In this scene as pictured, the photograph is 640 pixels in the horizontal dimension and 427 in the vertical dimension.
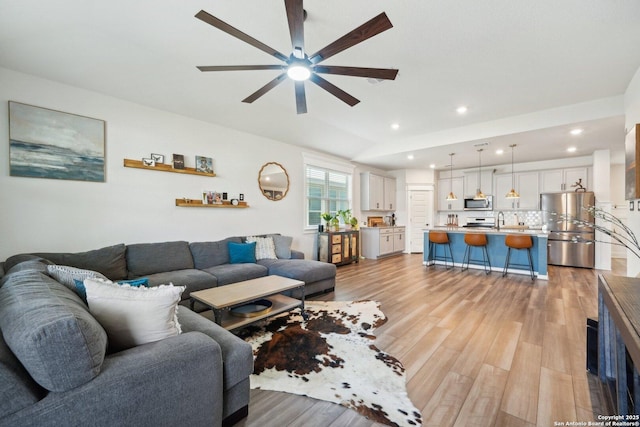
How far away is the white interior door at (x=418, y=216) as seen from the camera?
8.20 m

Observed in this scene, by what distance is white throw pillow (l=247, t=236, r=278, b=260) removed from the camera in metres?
4.37

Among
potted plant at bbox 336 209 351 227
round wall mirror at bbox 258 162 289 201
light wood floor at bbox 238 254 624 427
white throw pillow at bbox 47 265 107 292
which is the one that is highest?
round wall mirror at bbox 258 162 289 201

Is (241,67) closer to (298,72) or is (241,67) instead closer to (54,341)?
(298,72)

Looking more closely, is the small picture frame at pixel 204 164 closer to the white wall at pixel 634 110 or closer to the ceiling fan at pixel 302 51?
the ceiling fan at pixel 302 51

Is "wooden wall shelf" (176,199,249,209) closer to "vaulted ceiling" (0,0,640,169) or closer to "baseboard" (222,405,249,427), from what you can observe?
"vaulted ceiling" (0,0,640,169)

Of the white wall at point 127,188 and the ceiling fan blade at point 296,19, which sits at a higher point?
the ceiling fan blade at point 296,19

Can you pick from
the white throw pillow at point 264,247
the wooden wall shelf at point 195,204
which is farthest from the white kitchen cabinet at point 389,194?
the wooden wall shelf at point 195,204

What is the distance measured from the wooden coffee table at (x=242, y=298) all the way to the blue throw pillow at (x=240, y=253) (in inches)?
40.7

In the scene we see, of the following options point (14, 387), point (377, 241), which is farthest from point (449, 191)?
point (14, 387)

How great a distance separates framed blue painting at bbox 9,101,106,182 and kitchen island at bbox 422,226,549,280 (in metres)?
6.17

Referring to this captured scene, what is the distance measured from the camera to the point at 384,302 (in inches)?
143

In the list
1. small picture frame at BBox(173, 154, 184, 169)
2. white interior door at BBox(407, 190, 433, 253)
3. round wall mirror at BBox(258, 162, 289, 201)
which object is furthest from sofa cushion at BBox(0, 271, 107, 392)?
white interior door at BBox(407, 190, 433, 253)

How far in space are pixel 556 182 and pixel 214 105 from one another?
8.00m

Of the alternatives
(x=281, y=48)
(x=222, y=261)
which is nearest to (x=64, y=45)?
(x=281, y=48)
